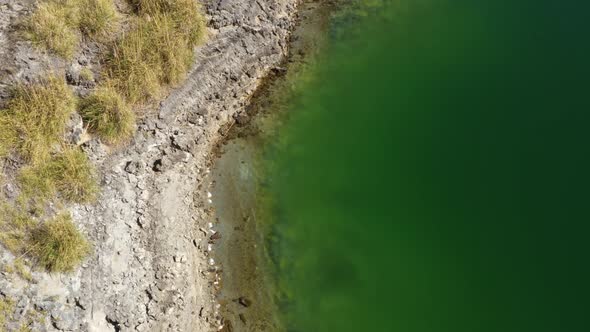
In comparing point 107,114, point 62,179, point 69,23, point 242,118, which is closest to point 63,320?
point 62,179

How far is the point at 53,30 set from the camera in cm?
756

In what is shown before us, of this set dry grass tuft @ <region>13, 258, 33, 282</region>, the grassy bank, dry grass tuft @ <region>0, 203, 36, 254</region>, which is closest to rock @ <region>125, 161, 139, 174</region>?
the grassy bank

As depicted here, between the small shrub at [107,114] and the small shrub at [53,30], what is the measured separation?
2.95ft

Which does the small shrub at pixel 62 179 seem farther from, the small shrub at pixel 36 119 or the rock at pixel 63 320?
the rock at pixel 63 320

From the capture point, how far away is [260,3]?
375 inches

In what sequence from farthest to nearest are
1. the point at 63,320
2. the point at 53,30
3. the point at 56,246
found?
1. the point at 53,30
2. the point at 56,246
3. the point at 63,320

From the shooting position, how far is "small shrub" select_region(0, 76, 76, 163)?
682 centimetres

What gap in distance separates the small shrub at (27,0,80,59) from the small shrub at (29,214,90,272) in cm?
289

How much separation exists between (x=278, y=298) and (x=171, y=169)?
2674 mm

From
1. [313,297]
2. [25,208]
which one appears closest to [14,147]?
[25,208]

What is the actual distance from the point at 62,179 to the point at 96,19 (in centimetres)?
285

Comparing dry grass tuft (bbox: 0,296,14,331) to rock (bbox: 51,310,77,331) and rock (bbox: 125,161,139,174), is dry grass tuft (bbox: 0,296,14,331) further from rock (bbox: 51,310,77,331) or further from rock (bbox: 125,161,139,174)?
rock (bbox: 125,161,139,174)

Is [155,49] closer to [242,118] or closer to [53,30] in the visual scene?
[53,30]

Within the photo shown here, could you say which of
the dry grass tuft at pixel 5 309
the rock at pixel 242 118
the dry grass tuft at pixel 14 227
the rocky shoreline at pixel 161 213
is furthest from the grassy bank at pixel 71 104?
the rock at pixel 242 118
